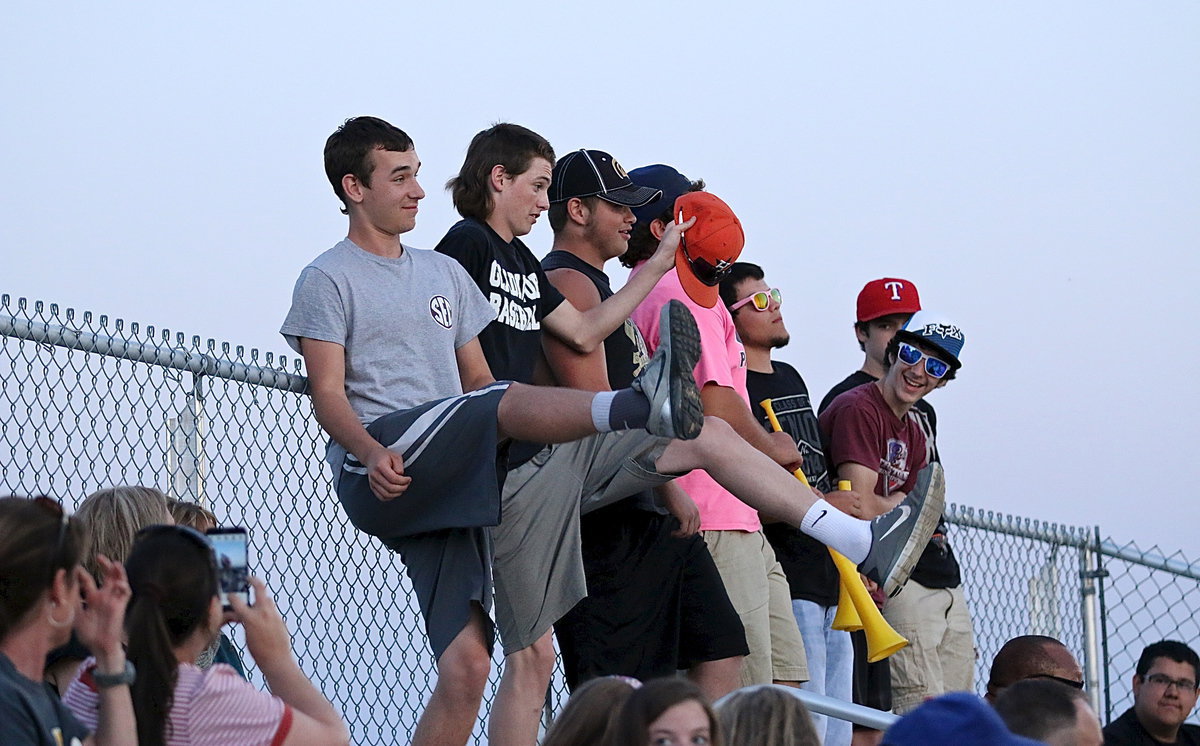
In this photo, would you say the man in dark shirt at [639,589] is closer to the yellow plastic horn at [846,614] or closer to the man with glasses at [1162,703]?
the yellow plastic horn at [846,614]

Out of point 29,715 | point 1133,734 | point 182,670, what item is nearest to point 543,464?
point 182,670

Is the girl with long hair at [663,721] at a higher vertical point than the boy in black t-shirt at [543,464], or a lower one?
lower

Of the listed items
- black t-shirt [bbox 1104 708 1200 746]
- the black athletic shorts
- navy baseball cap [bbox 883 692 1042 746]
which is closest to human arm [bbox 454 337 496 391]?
the black athletic shorts

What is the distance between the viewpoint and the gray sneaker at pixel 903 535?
443cm

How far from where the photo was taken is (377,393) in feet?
14.4

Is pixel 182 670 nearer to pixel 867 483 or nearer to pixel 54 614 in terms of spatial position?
pixel 54 614

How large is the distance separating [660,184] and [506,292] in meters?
1.06

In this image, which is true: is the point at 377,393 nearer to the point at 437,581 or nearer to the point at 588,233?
the point at 437,581

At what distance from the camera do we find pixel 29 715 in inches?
101

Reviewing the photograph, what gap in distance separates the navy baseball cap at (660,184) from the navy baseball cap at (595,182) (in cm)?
16

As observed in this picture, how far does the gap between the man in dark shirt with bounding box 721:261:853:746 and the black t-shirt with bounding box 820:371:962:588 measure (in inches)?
9.9

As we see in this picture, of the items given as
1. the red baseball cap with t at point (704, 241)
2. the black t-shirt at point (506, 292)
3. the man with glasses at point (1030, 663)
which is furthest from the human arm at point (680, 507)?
the man with glasses at point (1030, 663)

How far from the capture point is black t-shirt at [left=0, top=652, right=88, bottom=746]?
2547 millimetres

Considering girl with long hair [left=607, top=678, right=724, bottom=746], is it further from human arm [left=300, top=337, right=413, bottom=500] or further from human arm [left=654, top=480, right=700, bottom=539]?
human arm [left=654, top=480, right=700, bottom=539]
